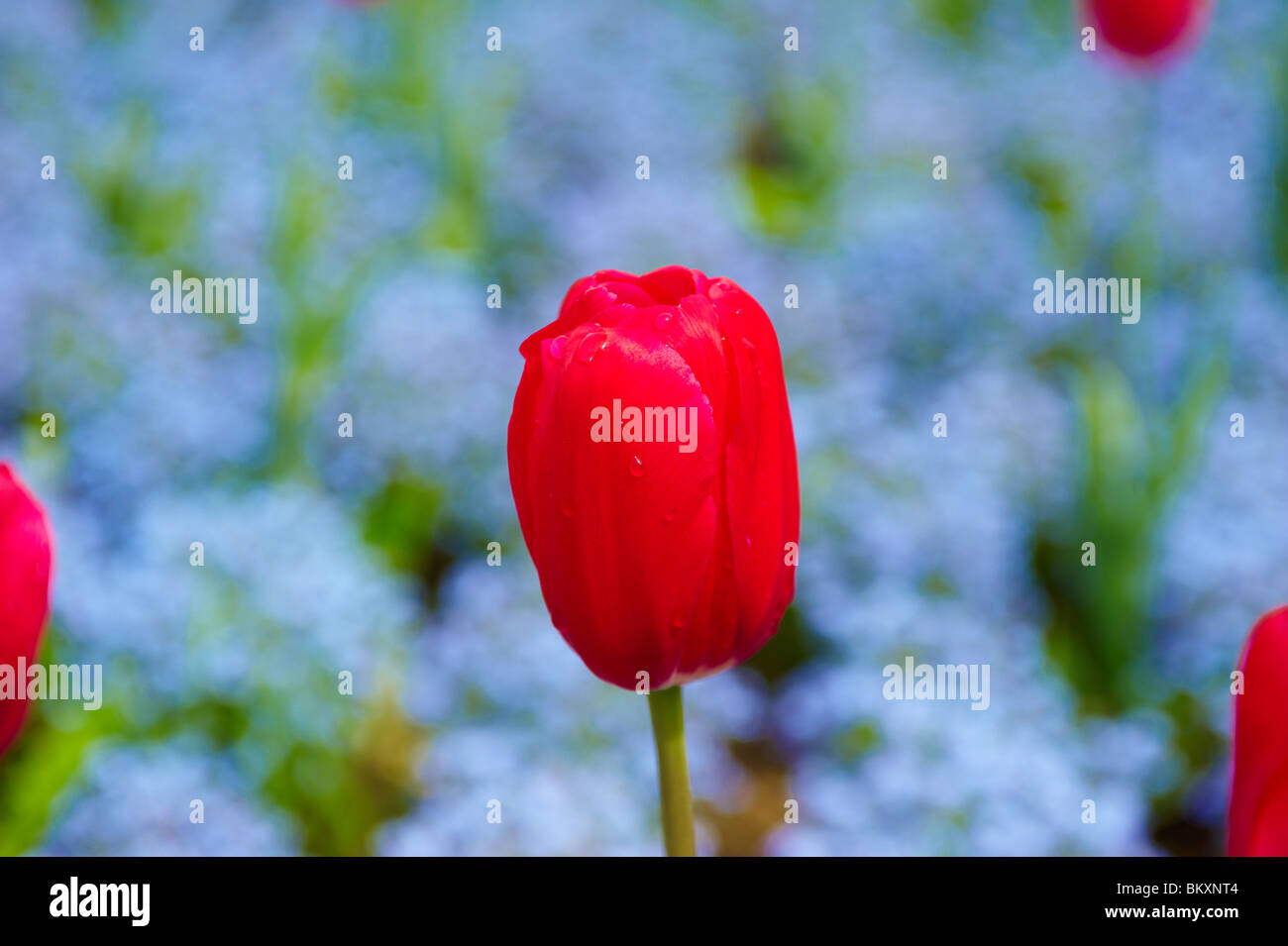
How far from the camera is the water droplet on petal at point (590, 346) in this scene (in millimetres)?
483

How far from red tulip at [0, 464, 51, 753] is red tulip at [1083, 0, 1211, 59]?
1.36 metres

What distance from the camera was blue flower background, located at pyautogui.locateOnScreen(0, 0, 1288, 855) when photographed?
1.12m

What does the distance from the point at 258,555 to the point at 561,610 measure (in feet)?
2.54

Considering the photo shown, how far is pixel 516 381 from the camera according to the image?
1551 mm

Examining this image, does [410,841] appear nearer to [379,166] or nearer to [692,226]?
[692,226]

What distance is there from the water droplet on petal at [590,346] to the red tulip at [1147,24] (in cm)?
119

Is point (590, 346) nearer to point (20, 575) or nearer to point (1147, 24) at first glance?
point (20, 575)

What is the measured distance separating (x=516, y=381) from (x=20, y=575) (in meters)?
1.08

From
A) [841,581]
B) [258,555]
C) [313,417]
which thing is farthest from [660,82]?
[258,555]

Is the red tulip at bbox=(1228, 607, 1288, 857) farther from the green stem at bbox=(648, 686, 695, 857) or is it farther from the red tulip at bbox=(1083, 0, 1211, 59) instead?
the red tulip at bbox=(1083, 0, 1211, 59)

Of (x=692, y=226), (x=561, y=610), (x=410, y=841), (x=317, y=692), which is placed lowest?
(x=410, y=841)

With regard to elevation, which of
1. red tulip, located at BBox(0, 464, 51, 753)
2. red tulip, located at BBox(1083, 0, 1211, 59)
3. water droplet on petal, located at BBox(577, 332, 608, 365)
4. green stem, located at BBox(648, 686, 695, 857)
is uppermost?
red tulip, located at BBox(1083, 0, 1211, 59)

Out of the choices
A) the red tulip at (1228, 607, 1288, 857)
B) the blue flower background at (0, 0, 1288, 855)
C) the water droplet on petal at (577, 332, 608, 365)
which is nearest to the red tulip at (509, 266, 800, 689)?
the water droplet on petal at (577, 332, 608, 365)
